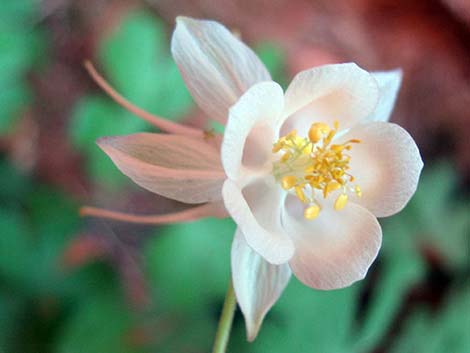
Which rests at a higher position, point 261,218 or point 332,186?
point 332,186

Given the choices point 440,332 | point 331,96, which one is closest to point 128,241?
point 440,332

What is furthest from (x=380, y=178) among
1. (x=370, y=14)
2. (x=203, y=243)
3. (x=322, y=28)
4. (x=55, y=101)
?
(x=370, y=14)

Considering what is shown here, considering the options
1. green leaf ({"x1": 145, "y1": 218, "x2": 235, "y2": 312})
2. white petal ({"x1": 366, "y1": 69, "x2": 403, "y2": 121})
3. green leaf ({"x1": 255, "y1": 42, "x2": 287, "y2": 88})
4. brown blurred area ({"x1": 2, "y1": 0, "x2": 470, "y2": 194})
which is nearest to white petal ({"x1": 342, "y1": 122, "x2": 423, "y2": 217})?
white petal ({"x1": 366, "y1": 69, "x2": 403, "y2": 121})

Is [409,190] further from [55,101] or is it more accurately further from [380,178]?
[55,101]

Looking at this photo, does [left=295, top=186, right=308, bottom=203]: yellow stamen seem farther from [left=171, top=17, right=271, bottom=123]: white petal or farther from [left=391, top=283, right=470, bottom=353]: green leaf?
[left=391, top=283, right=470, bottom=353]: green leaf

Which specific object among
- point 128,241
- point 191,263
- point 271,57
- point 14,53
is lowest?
point 128,241

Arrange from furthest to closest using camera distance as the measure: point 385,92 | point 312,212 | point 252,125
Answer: point 385,92 → point 312,212 → point 252,125

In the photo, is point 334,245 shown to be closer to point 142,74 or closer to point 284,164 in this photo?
point 284,164
